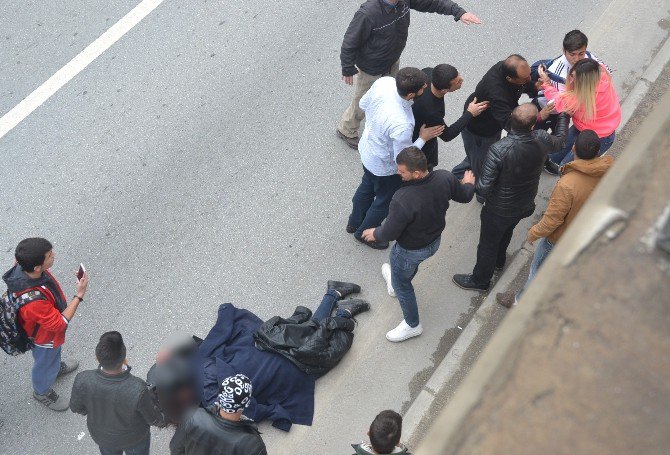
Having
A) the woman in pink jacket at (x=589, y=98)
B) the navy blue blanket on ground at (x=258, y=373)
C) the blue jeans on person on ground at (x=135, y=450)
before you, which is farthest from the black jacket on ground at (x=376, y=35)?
the blue jeans on person on ground at (x=135, y=450)

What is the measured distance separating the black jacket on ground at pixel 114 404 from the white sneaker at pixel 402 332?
2.04 meters

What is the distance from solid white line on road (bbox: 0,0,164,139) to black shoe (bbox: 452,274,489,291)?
4.69 metres

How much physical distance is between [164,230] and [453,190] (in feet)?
9.46

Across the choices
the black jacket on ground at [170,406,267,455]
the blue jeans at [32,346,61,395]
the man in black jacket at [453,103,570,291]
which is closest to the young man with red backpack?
the blue jeans at [32,346,61,395]

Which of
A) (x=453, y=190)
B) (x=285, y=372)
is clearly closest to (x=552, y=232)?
(x=453, y=190)

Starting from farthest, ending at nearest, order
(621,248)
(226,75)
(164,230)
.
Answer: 1. (226,75)
2. (164,230)
3. (621,248)

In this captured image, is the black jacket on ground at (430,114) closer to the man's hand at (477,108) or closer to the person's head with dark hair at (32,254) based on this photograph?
the man's hand at (477,108)

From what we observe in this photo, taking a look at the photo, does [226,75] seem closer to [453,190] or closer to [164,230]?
[164,230]

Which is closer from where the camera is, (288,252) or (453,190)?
(453,190)

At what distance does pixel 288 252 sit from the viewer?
665cm

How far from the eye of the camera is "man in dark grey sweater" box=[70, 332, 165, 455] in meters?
4.54

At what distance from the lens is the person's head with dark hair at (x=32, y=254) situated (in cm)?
487

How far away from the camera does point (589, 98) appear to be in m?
5.83

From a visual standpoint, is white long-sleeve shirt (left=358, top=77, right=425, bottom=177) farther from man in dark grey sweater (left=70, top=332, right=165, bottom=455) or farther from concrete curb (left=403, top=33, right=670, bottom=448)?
man in dark grey sweater (left=70, top=332, right=165, bottom=455)
